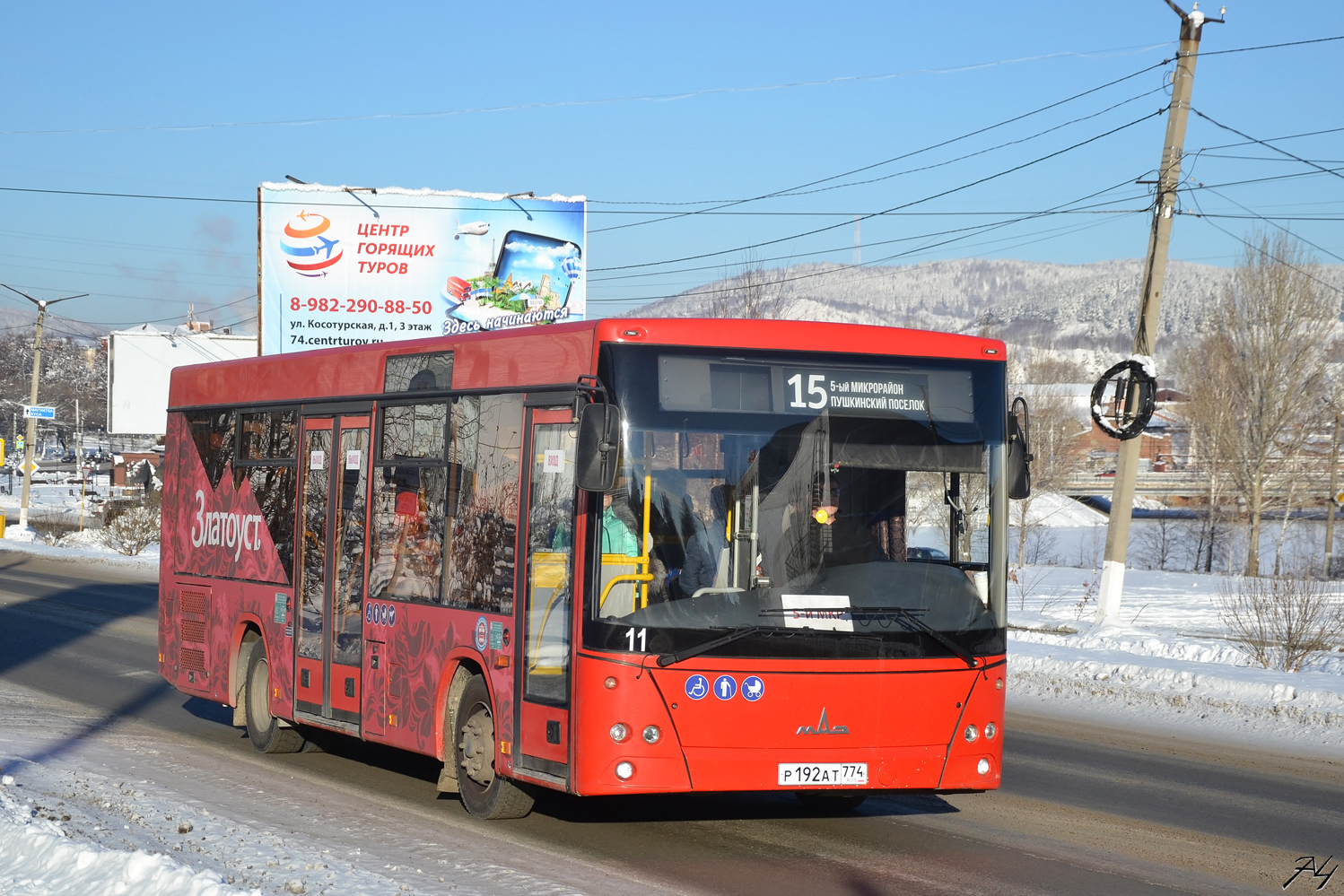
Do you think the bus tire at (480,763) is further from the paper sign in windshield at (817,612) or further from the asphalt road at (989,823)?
the paper sign in windshield at (817,612)

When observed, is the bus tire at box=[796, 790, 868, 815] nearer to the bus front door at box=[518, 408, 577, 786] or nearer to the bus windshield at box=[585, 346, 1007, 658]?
the bus windshield at box=[585, 346, 1007, 658]

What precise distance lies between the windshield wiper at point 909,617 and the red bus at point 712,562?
11mm

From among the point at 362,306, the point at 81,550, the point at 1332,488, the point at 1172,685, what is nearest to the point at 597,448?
the point at 1172,685

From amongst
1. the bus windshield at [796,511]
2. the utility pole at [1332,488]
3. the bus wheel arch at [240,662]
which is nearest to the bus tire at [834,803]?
the bus windshield at [796,511]

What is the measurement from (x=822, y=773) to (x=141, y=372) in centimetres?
5822

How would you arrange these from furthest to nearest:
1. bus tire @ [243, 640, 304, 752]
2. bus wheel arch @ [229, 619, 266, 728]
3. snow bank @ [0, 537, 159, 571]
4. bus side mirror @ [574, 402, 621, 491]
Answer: snow bank @ [0, 537, 159, 571], bus wheel arch @ [229, 619, 266, 728], bus tire @ [243, 640, 304, 752], bus side mirror @ [574, 402, 621, 491]

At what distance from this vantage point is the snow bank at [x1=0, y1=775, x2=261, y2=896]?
5746mm

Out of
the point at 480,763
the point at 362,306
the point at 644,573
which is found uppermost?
the point at 362,306

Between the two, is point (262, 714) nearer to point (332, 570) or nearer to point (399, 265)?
point (332, 570)

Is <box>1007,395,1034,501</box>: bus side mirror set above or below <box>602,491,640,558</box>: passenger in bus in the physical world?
above

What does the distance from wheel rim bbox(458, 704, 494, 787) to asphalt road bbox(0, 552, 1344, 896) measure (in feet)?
0.91

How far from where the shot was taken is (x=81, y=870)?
6.19 metres

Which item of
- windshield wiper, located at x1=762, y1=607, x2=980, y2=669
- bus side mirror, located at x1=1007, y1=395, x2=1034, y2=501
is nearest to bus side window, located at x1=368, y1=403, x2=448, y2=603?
windshield wiper, located at x1=762, y1=607, x2=980, y2=669

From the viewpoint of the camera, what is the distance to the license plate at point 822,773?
7.46 metres
